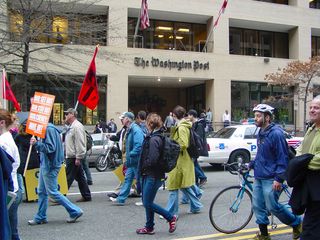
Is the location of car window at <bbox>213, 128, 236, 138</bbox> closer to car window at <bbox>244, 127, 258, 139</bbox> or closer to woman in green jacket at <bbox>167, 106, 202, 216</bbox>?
car window at <bbox>244, 127, 258, 139</bbox>

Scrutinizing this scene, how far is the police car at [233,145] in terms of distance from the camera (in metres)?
14.1

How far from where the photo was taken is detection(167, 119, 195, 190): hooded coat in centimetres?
729

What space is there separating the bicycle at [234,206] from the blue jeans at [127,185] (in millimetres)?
2538

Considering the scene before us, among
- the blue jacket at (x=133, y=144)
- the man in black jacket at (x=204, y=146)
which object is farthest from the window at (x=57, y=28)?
the blue jacket at (x=133, y=144)

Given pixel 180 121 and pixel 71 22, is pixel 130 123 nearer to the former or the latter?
pixel 180 121

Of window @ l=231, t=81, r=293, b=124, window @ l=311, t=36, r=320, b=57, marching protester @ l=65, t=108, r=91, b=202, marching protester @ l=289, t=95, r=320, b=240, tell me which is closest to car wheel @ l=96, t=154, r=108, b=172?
marching protester @ l=65, t=108, r=91, b=202

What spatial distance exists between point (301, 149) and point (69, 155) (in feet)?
18.1

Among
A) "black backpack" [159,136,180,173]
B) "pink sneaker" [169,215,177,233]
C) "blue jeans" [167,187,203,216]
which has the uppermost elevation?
"black backpack" [159,136,180,173]

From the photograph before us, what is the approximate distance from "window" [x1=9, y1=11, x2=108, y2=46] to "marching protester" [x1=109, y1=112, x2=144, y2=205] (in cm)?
931

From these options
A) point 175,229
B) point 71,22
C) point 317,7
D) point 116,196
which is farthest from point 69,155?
point 317,7

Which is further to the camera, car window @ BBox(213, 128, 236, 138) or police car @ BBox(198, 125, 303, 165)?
car window @ BBox(213, 128, 236, 138)

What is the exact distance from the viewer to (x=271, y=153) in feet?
18.6

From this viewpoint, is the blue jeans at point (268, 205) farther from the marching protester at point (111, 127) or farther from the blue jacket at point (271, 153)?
Result: the marching protester at point (111, 127)

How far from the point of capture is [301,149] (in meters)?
4.65
